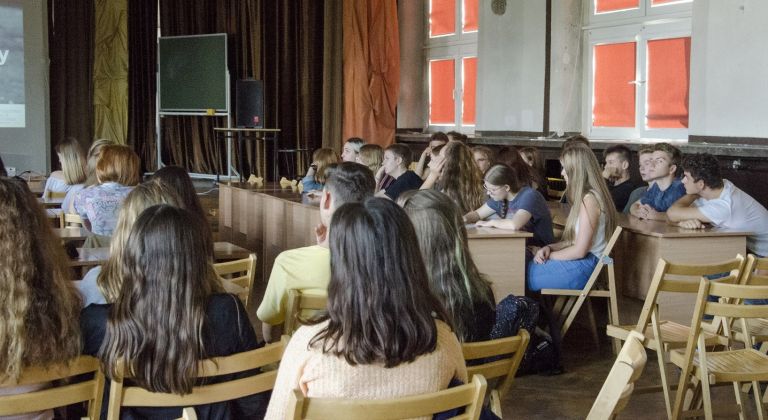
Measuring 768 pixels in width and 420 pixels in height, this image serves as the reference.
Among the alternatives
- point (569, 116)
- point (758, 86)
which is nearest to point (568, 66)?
point (569, 116)

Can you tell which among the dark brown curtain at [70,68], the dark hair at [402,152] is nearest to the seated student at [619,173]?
the dark hair at [402,152]

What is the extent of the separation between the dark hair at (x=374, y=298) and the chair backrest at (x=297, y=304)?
1071 mm

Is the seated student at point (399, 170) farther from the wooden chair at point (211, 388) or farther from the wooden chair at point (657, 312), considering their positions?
the wooden chair at point (211, 388)

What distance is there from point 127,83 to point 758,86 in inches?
350

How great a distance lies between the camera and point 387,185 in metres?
6.64

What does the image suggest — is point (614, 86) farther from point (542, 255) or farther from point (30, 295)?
point (30, 295)

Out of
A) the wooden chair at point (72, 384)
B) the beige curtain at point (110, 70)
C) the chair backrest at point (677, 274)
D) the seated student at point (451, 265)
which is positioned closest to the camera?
the wooden chair at point (72, 384)

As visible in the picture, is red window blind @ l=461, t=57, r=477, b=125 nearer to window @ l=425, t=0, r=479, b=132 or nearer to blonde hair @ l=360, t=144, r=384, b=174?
window @ l=425, t=0, r=479, b=132

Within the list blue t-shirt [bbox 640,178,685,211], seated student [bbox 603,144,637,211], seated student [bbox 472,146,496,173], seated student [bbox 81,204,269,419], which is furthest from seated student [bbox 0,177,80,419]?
seated student [bbox 603,144,637,211]

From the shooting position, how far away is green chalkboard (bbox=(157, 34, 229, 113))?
11.9 metres

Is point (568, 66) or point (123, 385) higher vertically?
point (568, 66)

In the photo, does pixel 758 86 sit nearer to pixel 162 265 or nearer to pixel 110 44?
pixel 162 265

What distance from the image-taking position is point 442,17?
10633mm

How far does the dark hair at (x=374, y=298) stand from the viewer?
2.00 metres
